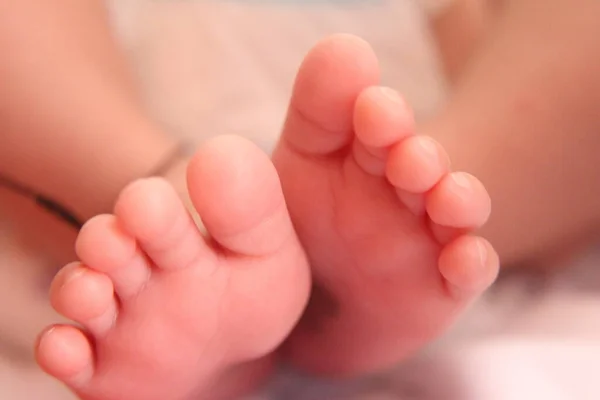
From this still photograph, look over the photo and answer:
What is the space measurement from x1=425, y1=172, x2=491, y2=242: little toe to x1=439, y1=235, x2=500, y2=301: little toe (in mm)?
12

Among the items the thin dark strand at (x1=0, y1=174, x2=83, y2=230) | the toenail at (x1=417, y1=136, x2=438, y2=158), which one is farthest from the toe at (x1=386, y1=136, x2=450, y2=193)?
the thin dark strand at (x1=0, y1=174, x2=83, y2=230)

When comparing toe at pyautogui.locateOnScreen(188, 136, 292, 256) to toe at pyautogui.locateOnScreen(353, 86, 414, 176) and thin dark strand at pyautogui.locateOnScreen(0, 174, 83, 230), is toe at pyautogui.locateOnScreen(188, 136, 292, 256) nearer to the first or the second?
toe at pyautogui.locateOnScreen(353, 86, 414, 176)

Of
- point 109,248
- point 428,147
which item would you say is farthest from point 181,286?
point 428,147

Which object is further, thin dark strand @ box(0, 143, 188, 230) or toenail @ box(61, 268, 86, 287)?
thin dark strand @ box(0, 143, 188, 230)

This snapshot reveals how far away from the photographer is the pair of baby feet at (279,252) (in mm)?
418

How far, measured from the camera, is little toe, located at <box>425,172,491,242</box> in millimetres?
429

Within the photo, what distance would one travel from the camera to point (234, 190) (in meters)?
0.42

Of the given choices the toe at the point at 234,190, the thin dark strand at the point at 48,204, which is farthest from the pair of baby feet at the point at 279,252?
the thin dark strand at the point at 48,204

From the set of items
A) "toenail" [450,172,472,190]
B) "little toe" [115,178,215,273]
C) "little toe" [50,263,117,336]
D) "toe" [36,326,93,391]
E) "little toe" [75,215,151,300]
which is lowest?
"toe" [36,326,93,391]

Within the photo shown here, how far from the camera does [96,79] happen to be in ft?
1.88

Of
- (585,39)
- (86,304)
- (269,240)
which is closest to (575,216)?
(585,39)

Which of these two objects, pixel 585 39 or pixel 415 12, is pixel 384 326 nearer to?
pixel 585 39

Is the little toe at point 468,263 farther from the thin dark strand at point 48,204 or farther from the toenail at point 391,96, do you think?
the thin dark strand at point 48,204

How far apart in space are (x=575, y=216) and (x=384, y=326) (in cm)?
17
